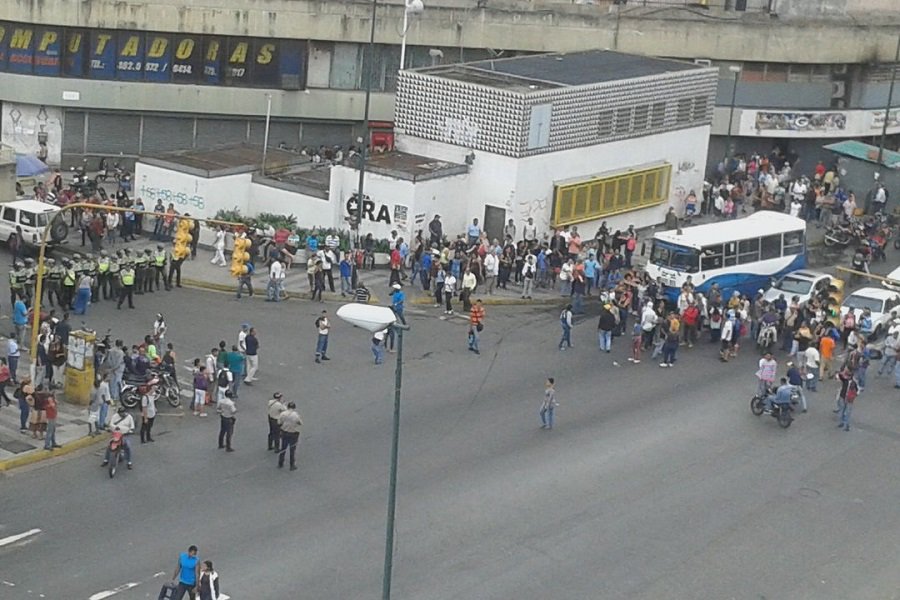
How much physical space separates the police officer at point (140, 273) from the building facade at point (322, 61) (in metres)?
16.0

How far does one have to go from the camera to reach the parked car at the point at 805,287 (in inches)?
1831

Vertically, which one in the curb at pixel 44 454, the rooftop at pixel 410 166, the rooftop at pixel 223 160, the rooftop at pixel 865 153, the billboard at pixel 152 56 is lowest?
the curb at pixel 44 454

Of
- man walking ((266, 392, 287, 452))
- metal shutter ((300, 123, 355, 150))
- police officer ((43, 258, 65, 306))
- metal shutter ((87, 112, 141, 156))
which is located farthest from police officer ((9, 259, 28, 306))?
metal shutter ((300, 123, 355, 150))

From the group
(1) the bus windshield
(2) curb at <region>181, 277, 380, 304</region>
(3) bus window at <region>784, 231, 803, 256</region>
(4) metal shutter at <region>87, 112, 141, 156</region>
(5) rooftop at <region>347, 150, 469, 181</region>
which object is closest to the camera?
(2) curb at <region>181, 277, 380, 304</region>

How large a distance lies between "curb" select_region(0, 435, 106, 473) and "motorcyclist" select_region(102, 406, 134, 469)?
52 centimetres

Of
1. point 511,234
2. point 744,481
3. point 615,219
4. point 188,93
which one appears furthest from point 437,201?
point 744,481

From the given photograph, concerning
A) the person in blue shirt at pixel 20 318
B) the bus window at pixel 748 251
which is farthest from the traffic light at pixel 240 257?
the bus window at pixel 748 251

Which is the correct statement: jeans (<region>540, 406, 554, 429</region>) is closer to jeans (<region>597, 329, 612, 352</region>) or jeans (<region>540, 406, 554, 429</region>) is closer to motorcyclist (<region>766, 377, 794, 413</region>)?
motorcyclist (<region>766, 377, 794, 413</region>)

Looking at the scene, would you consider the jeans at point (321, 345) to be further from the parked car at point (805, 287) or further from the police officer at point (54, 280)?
the parked car at point (805, 287)

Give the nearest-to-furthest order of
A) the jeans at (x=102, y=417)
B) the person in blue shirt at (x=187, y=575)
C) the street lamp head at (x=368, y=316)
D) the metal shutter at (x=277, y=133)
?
the street lamp head at (x=368, y=316) < the person in blue shirt at (x=187, y=575) < the jeans at (x=102, y=417) < the metal shutter at (x=277, y=133)

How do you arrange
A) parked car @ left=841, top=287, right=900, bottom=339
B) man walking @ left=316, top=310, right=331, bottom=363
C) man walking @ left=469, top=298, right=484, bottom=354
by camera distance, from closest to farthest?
1. man walking @ left=316, top=310, right=331, bottom=363
2. man walking @ left=469, top=298, right=484, bottom=354
3. parked car @ left=841, top=287, right=900, bottom=339

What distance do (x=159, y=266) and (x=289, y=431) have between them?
41.9ft

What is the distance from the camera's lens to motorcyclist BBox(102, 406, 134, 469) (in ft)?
106

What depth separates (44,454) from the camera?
108 feet
